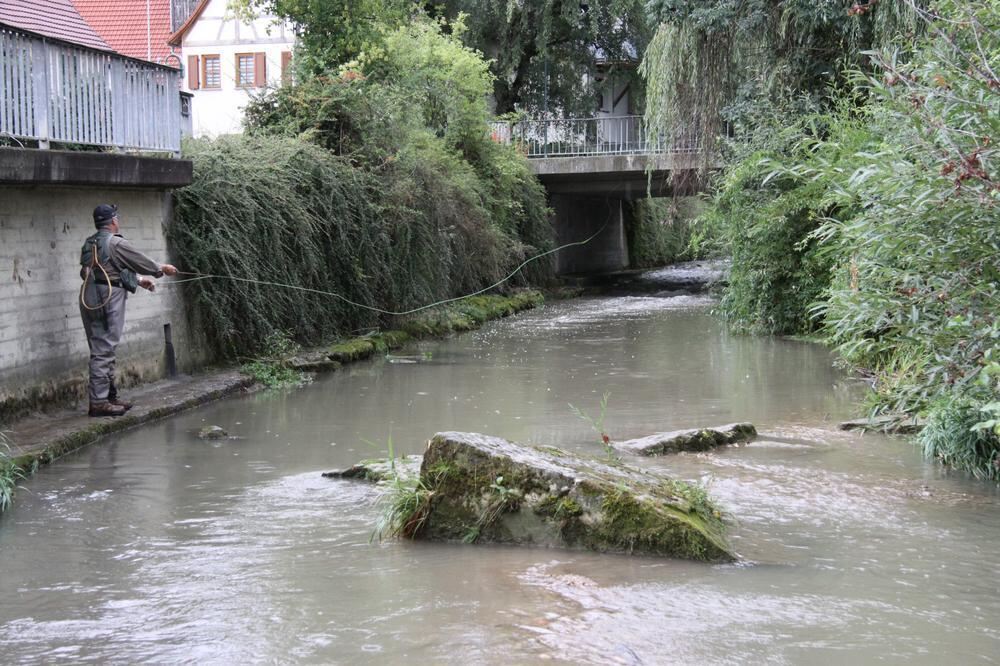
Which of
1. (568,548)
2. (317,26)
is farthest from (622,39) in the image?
(568,548)

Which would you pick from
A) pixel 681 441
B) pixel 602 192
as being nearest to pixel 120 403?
pixel 681 441

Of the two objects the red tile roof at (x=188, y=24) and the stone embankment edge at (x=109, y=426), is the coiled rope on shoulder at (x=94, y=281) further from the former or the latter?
the red tile roof at (x=188, y=24)

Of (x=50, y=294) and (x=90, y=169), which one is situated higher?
(x=90, y=169)

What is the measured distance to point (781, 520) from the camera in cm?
729

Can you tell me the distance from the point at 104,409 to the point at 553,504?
5890mm

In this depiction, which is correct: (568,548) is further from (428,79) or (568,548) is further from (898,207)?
(428,79)

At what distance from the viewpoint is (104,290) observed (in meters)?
10.7

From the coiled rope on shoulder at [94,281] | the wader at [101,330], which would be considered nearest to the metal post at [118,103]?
the coiled rope on shoulder at [94,281]

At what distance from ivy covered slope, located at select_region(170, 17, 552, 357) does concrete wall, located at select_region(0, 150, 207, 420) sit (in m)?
1.30

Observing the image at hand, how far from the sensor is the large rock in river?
6438 millimetres

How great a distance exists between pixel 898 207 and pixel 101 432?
722 centimetres

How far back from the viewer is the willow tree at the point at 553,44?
34656mm

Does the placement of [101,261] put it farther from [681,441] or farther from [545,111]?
[545,111]

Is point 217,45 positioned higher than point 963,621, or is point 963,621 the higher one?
point 217,45
